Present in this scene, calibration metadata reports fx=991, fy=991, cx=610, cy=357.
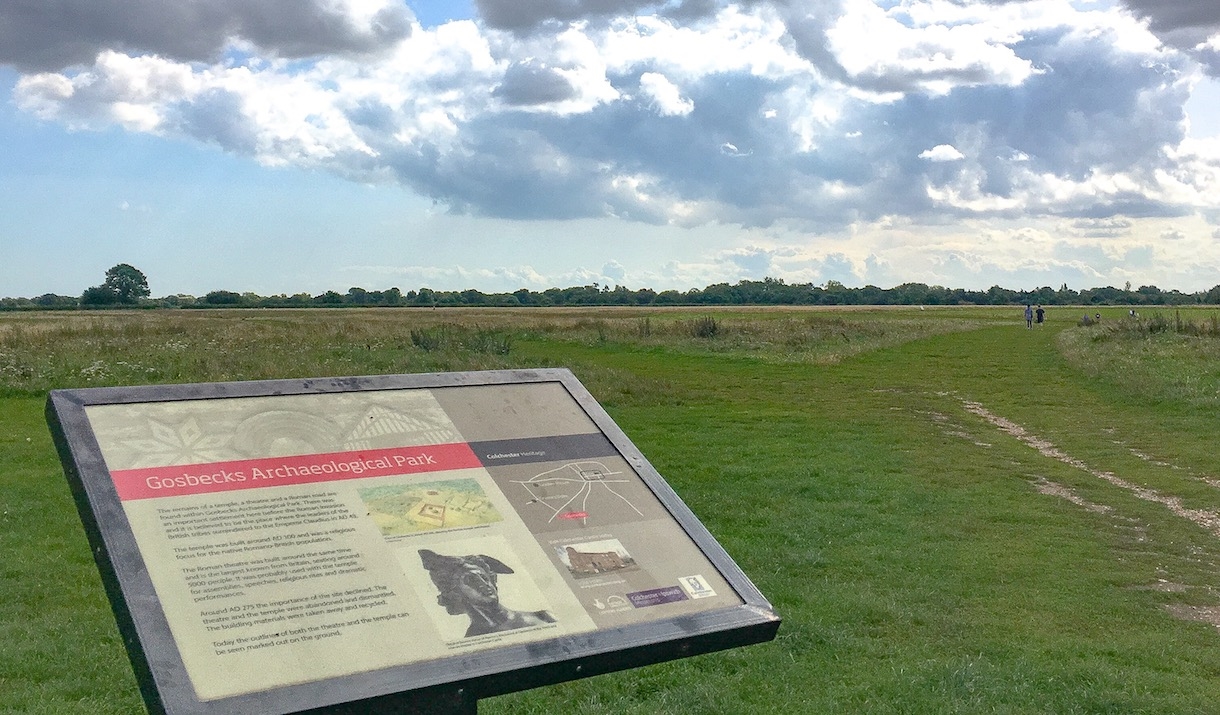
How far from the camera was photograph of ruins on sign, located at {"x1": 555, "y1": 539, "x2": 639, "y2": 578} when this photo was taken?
152 inches

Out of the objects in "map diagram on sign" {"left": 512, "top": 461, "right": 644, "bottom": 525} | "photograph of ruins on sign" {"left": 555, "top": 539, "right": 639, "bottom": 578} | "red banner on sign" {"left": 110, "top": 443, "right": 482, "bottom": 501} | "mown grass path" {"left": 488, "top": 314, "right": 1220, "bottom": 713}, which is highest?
"red banner on sign" {"left": 110, "top": 443, "right": 482, "bottom": 501}

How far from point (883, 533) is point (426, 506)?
277 inches

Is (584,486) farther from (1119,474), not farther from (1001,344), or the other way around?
(1001,344)

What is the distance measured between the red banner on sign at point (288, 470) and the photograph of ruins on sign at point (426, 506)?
10 centimetres

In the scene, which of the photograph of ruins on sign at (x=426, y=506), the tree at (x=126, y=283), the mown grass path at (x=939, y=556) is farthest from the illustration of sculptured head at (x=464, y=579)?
the tree at (x=126, y=283)

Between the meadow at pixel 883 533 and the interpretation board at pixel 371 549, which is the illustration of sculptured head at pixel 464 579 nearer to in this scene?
the interpretation board at pixel 371 549

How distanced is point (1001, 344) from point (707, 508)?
36.3m

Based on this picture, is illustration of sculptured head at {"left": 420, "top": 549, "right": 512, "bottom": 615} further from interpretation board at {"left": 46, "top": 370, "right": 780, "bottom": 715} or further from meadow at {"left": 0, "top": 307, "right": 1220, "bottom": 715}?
meadow at {"left": 0, "top": 307, "right": 1220, "bottom": 715}

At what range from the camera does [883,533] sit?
32.6ft

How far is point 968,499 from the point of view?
38.6 ft

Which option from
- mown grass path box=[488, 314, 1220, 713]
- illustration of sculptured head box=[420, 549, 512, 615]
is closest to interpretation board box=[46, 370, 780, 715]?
illustration of sculptured head box=[420, 549, 512, 615]

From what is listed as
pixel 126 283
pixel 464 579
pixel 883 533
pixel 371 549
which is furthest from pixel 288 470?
pixel 126 283

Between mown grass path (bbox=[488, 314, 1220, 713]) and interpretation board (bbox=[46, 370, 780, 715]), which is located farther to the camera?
mown grass path (bbox=[488, 314, 1220, 713])

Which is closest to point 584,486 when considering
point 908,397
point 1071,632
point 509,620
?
point 509,620
